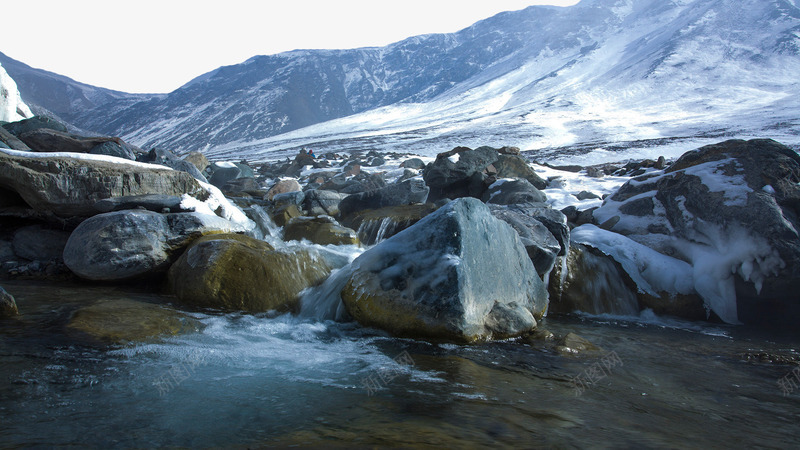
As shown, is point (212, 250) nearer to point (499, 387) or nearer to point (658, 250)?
point (499, 387)

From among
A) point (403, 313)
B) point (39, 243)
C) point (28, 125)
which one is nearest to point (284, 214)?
point (39, 243)

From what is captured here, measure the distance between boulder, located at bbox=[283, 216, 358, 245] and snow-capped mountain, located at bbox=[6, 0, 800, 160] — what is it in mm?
29333

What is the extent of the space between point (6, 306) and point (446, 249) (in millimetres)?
4286

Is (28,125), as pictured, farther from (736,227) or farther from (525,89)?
(525,89)

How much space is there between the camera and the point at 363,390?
3.36 metres

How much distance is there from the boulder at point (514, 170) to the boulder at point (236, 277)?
9463 millimetres

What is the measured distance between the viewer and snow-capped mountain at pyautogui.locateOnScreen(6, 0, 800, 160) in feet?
157

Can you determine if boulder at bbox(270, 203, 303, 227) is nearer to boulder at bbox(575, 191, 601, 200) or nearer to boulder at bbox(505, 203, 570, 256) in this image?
boulder at bbox(505, 203, 570, 256)

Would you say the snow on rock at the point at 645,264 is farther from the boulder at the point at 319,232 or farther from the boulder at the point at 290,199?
the boulder at the point at 290,199

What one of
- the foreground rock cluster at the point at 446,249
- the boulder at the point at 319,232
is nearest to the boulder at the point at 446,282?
the foreground rock cluster at the point at 446,249

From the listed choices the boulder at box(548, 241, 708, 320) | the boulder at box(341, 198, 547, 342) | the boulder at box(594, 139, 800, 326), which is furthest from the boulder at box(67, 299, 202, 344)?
the boulder at box(594, 139, 800, 326)

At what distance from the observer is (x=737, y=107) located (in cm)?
4969

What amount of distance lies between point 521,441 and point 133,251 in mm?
5270

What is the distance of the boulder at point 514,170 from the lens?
1419 cm
